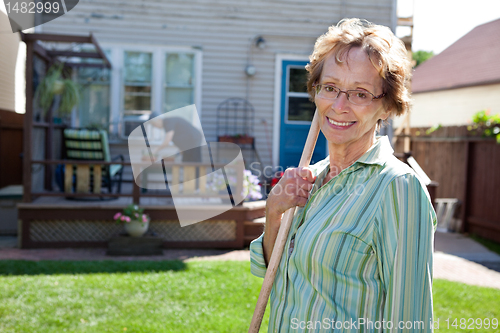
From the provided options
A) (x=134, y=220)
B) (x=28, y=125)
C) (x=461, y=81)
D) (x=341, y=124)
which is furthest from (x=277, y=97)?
(x=461, y=81)

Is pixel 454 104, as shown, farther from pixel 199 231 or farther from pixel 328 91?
pixel 328 91

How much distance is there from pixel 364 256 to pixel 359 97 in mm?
519

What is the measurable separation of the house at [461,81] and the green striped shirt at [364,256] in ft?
51.0

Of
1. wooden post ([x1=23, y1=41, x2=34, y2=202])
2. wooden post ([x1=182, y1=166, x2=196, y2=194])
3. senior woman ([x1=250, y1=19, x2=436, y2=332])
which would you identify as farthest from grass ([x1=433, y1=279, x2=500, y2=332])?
wooden post ([x1=23, y1=41, x2=34, y2=202])

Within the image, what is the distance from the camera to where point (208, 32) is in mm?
8430

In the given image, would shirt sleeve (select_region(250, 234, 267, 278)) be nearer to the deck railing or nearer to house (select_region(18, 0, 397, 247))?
the deck railing

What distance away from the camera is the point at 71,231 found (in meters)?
6.37

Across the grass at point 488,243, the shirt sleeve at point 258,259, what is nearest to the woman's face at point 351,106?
the shirt sleeve at point 258,259

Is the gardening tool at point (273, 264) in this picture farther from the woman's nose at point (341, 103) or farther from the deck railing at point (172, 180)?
the deck railing at point (172, 180)

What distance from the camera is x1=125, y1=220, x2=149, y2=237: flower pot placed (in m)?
6.02

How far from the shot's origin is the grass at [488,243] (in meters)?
7.04

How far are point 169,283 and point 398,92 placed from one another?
3.61 metres

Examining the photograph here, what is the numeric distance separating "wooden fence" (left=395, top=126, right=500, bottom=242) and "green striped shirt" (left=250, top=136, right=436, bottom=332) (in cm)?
709

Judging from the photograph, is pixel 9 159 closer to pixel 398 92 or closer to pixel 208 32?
pixel 208 32
